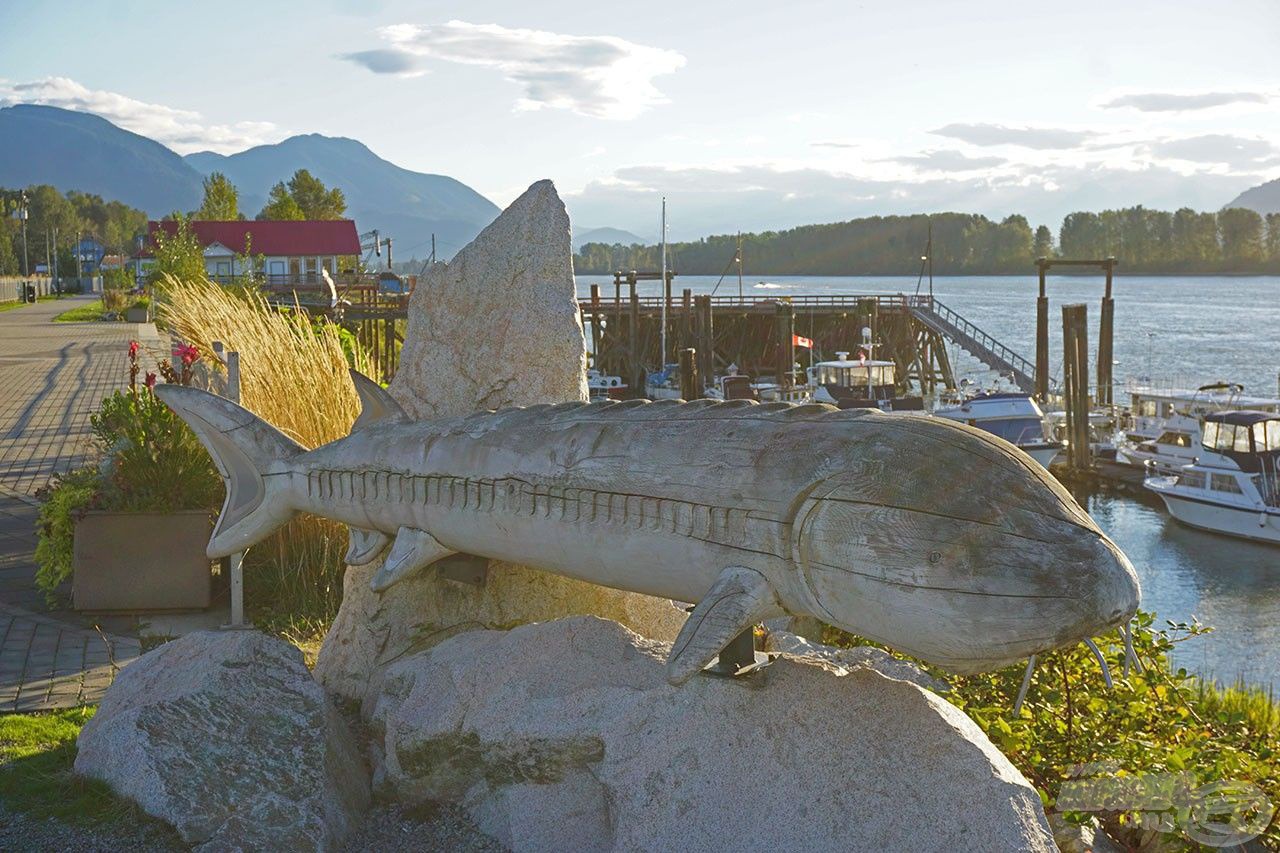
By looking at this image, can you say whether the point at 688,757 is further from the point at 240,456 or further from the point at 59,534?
the point at 59,534

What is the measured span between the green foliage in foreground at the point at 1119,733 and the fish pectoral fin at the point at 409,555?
2.49 metres

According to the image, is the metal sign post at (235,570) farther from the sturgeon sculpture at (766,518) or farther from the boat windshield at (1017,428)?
the boat windshield at (1017,428)

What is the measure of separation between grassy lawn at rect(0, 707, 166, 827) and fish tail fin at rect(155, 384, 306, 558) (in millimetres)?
1157

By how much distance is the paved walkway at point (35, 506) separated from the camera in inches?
275

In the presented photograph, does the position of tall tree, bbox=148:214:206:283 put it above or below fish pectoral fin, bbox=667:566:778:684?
above

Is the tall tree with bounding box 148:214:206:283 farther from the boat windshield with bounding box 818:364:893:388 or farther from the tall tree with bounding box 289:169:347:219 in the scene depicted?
the tall tree with bounding box 289:169:347:219

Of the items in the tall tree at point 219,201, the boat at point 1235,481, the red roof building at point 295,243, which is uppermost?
the tall tree at point 219,201

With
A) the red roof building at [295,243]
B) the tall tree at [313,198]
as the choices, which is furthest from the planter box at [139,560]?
the tall tree at [313,198]

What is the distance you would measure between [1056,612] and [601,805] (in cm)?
191

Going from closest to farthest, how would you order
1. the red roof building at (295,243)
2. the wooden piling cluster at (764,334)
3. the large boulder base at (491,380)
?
the large boulder base at (491,380)
the wooden piling cluster at (764,334)
the red roof building at (295,243)

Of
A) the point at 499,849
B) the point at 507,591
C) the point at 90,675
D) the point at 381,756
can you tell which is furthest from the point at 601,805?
the point at 90,675

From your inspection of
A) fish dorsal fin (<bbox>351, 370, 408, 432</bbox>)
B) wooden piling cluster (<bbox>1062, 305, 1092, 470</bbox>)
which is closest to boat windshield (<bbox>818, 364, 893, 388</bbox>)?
wooden piling cluster (<bbox>1062, 305, 1092, 470</bbox>)

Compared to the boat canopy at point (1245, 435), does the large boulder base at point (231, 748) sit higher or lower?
higher

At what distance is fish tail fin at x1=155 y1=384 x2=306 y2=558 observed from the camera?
232 inches
